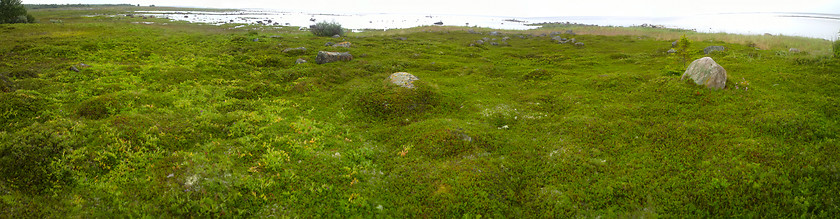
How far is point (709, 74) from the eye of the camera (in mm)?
19609

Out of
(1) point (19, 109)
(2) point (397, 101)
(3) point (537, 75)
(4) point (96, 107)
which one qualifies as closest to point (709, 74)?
(3) point (537, 75)

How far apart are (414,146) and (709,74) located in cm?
1872

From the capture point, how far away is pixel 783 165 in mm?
10773

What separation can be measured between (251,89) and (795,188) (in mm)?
26181

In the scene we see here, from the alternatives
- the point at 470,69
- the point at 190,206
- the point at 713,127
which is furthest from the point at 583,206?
the point at 470,69

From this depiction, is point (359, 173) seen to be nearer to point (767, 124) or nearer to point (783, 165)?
point (783, 165)

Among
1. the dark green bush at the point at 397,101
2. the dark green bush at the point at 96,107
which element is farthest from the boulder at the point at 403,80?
the dark green bush at the point at 96,107

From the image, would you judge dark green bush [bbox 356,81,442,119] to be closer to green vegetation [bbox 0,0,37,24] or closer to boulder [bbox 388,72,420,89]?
boulder [bbox 388,72,420,89]

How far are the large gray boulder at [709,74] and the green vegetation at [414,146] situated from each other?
88 cm

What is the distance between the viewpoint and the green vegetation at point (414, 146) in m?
9.91

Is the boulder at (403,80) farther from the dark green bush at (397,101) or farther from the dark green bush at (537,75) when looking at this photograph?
the dark green bush at (537,75)

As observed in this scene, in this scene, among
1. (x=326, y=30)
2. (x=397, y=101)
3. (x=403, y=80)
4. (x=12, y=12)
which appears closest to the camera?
(x=397, y=101)

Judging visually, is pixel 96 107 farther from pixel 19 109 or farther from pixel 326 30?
pixel 326 30

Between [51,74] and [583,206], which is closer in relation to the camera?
[583,206]
